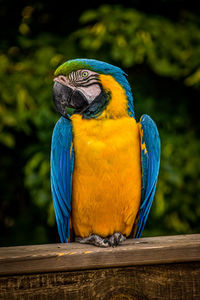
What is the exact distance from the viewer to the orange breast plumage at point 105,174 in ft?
5.87

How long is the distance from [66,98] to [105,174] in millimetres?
403

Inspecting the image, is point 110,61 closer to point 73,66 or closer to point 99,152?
point 73,66

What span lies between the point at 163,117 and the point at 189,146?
303 mm

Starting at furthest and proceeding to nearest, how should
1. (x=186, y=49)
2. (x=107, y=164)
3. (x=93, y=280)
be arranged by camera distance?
(x=186, y=49) < (x=107, y=164) < (x=93, y=280)

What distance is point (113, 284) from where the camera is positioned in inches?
47.9

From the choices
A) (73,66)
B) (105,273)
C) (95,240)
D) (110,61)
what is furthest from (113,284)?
(110,61)

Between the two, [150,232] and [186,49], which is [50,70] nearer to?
[186,49]

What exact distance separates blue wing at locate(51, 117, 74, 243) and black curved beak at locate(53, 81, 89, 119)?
109 mm

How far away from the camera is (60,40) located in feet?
10.4

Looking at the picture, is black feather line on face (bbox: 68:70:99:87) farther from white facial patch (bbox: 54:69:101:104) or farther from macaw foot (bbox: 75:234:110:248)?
macaw foot (bbox: 75:234:110:248)

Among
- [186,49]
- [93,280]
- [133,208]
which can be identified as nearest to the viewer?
[93,280]

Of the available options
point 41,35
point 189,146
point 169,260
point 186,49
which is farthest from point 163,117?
point 169,260

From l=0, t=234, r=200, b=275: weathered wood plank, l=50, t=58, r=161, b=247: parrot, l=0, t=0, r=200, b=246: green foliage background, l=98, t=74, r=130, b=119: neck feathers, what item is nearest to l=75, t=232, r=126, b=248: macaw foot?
l=50, t=58, r=161, b=247: parrot

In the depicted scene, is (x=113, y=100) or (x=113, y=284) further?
(x=113, y=100)
